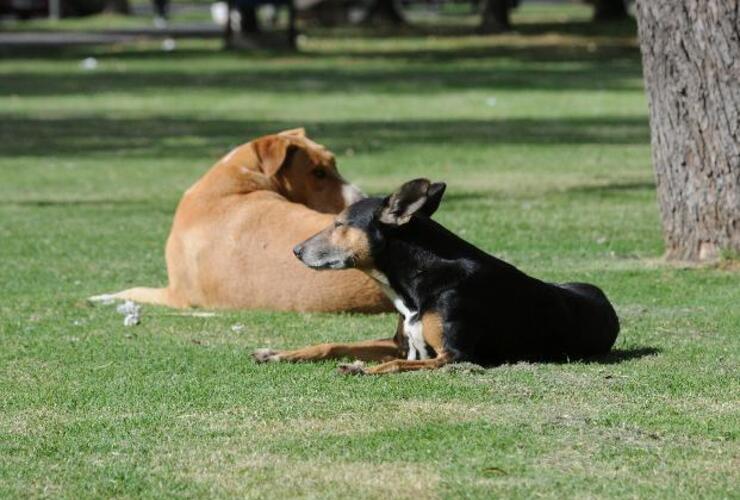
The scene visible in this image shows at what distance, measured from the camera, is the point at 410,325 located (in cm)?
796

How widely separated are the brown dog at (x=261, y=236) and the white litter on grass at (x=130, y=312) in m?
0.30

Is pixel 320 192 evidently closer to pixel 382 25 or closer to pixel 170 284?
pixel 170 284

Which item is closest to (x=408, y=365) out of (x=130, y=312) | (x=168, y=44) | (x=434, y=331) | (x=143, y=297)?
(x=434, y=331)

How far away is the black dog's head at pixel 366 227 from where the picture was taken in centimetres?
791

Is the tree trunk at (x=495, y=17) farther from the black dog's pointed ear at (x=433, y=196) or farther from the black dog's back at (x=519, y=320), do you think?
the black dog's pointed ear at (x=433, y=196)

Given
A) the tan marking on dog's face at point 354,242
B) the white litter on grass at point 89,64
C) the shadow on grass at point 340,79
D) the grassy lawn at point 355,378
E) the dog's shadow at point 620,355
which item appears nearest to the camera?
the grassy lawn at point 355,378

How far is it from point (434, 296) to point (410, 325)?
19 cm

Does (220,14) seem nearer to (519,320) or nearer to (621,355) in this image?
Result: (621,355)

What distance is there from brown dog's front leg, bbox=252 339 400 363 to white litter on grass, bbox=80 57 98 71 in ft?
96.0

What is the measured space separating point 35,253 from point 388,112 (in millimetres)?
14047

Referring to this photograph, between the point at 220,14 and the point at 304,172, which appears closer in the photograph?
the point at 304,172

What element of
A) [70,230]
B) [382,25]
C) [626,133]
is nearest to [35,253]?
[70,230]

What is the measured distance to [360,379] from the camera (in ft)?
25.1

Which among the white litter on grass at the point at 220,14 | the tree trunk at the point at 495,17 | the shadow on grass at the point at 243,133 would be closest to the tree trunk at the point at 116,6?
the white litter on grass at the point at 220,14
